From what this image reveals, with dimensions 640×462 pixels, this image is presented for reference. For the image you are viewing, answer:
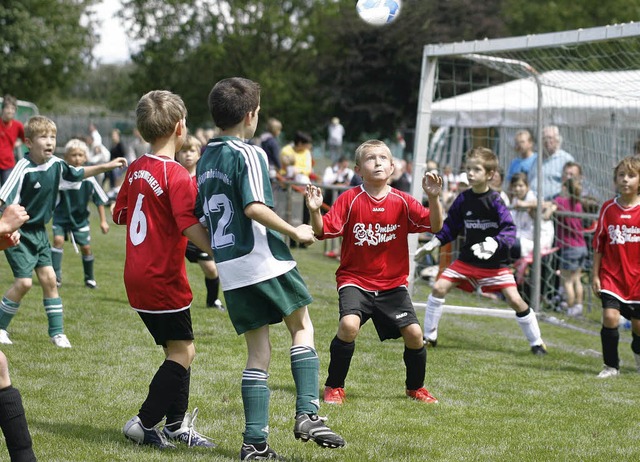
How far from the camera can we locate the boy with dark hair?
4.34 metres

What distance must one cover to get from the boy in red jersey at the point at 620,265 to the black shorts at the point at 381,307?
2186 mm

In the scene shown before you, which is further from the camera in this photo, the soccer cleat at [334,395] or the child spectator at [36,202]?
the child spectator at [36,202]

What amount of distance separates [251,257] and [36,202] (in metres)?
3.45

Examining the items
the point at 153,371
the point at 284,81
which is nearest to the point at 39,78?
the point at 284,81

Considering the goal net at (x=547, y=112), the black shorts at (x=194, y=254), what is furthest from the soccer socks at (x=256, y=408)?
the goal net at (x=547, y=112)

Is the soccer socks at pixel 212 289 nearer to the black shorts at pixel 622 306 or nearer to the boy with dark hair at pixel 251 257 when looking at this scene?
the black shorts at pixel 622 306

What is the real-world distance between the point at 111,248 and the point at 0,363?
11347 millimetres

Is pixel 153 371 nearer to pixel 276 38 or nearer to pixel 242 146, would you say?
pixel 242 146

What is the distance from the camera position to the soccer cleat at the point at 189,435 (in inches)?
187

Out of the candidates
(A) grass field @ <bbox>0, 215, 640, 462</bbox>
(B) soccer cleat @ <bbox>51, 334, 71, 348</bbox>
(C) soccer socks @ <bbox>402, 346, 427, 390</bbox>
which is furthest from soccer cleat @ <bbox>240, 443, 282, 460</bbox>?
Answer: (B) soccer cleat @ <bbox>51, 334, 71, 348</bbox>

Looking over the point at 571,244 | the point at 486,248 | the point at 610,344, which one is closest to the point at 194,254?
the point at 486,248


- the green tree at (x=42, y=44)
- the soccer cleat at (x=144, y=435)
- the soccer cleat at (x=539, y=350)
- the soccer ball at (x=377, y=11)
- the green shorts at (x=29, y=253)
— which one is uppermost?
the green tree at (x=42, y=44)

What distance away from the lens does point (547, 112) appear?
14086 millimetres

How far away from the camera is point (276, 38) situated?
44531 mm
